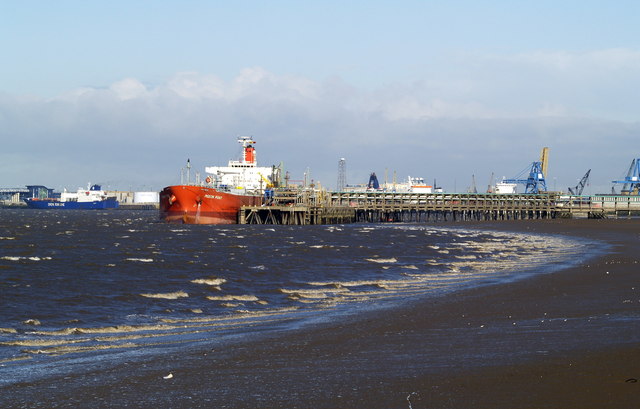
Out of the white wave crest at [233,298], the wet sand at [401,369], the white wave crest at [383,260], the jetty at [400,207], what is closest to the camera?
the wet sand at [401,369]

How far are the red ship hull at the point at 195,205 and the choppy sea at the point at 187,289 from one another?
40900 millimetres

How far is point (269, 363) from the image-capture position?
448 inches

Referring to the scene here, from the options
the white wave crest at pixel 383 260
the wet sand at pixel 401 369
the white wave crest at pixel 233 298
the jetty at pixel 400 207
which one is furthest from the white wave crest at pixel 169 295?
the jetty at pixel 400 207

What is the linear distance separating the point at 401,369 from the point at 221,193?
78.3 meters

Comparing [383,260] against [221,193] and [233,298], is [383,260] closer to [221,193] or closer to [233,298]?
[233,298]

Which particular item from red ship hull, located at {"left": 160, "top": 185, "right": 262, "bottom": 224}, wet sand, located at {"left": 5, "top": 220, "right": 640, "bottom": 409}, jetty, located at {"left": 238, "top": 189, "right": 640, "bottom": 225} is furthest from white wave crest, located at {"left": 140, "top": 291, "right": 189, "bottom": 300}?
jetty, located at {"left": 238, "top": 189, "right": 640, "bottom": 225}

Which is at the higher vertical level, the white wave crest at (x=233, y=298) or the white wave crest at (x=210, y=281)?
the white wave crest at (x=210, y=281)

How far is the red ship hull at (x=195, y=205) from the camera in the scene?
83481 mm

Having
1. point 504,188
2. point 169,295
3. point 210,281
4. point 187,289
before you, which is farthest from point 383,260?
point 504,188

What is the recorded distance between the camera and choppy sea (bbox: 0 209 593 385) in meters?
14.3

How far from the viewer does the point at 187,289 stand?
907 inches

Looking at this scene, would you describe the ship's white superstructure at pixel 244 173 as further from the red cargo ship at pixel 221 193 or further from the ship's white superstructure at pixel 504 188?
the ship's white superstructure at pixel 504 188

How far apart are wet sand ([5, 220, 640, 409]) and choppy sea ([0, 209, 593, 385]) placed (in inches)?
60.2

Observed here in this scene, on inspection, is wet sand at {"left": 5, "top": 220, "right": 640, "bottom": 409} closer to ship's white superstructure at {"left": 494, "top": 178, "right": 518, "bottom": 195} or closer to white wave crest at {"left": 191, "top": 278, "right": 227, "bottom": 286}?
white wave crest at {"left": 191, "top": 278, "right": 227, "bottom": 286}
